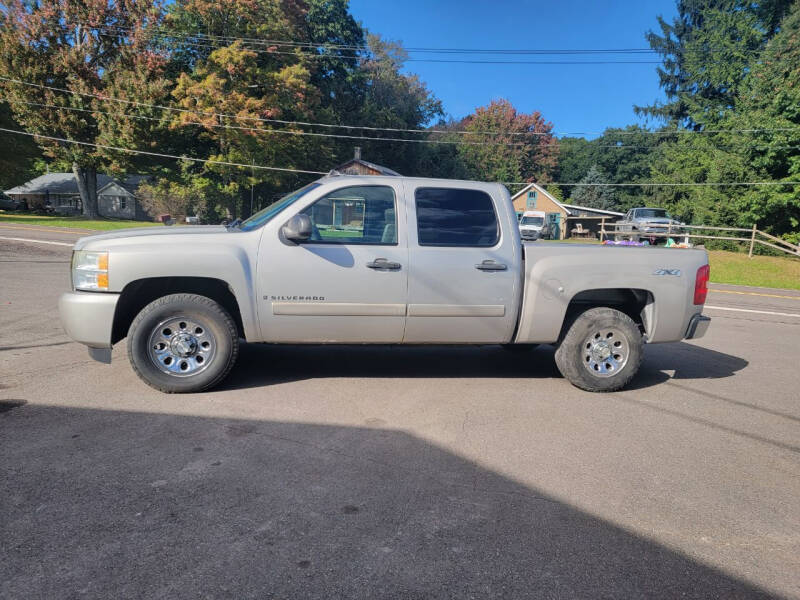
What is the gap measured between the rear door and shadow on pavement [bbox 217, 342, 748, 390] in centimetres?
86

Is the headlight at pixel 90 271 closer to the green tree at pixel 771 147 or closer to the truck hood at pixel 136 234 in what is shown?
the truck hood at pixel 136 234

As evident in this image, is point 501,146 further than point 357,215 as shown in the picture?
Yes

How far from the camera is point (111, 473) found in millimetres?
3244

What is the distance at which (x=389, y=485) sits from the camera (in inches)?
128

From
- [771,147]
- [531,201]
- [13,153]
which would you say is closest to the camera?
[771,147]

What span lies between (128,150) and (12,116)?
1040 cm

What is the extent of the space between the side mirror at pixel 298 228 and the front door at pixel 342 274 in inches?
5.9

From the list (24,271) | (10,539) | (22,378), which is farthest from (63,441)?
(24,271)

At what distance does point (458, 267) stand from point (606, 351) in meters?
1.80

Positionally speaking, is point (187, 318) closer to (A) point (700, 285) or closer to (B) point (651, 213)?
(A) point (700, 285)

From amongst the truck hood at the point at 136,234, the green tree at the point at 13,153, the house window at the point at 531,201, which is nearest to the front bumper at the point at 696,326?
the truck hood at the point at 136,234

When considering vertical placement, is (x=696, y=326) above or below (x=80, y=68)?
below

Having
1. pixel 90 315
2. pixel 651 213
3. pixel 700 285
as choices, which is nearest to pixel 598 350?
pixel 700 285

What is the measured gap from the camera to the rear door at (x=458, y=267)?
4.95m
